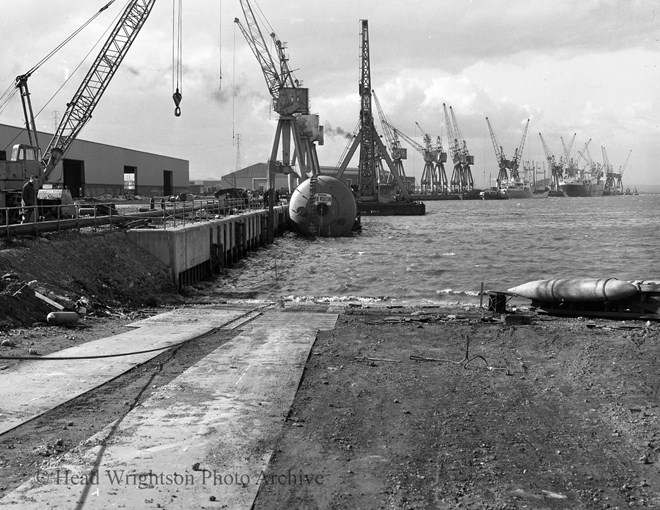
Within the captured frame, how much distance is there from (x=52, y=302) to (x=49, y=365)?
17.1 feet

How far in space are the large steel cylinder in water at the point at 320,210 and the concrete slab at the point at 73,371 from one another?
46.5 m

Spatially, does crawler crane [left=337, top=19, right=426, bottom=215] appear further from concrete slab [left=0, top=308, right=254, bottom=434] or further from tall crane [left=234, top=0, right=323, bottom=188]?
concrete slab [left=0, top=308, right=254, bottom=434]

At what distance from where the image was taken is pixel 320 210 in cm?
6306

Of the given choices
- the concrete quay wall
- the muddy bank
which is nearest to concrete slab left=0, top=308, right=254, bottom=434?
the muddy bank

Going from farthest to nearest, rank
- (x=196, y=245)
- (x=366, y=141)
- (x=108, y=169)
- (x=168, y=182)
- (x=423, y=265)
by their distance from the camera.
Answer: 1. (x=366, y=141)
2. (x=168, y=182)
3. (x=108, y=169)
4. (x=423, y=265)
5. (x=196, y=245)

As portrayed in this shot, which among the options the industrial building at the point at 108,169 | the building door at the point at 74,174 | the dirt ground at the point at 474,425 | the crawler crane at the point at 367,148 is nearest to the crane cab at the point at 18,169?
the dirt ground at the point at 474,425

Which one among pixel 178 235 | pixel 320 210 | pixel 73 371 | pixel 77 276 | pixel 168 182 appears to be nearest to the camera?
pixel 73 371

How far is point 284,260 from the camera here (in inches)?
1706

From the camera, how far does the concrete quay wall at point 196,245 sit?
84.3ft

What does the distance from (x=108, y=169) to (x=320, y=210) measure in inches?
1417

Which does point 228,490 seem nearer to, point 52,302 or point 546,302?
point 52,302

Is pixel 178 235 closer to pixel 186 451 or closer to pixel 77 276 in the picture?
pixel 77 276

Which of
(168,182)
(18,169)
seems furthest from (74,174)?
(18,169)

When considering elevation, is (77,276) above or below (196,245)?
below
